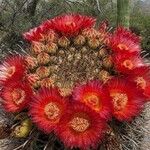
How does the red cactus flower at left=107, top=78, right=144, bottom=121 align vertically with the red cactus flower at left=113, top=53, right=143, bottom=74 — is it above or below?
below

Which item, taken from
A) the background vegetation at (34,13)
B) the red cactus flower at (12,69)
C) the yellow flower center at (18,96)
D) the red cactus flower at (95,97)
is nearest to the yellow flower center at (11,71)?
the red cactus flower at (12,69)

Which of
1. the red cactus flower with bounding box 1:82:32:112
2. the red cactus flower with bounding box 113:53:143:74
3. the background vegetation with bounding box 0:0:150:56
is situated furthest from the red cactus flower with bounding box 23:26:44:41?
the background vegetation with bounding box 0:0:150:56

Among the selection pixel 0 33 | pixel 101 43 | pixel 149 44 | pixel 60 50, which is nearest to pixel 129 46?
pixel 101 43

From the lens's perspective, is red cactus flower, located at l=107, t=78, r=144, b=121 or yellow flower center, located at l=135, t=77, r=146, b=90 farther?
yellow flower center, located at l=135, t=77, r=146, b=90

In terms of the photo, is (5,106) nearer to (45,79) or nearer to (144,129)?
(45,79)

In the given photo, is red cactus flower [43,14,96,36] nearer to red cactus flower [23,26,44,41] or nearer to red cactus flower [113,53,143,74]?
red cactus flower [23,26,44,41]

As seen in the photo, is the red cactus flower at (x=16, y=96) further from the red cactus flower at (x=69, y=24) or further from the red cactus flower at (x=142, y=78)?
the red cactus flower at (x=142, y=78)
